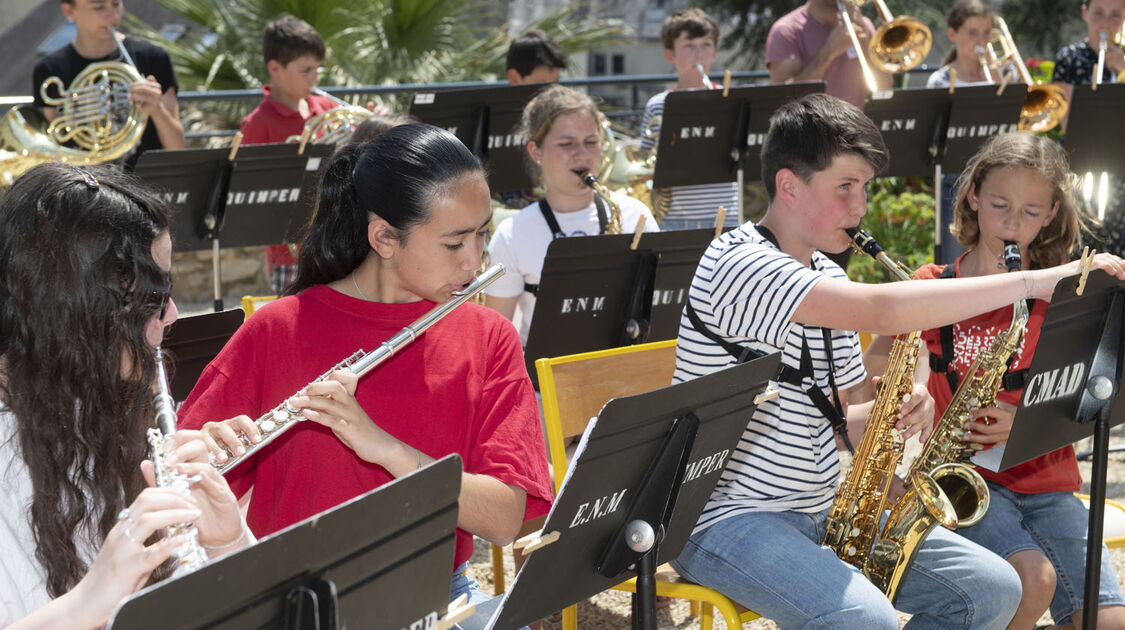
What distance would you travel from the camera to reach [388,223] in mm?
2008

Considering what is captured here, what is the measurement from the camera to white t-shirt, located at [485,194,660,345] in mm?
3434

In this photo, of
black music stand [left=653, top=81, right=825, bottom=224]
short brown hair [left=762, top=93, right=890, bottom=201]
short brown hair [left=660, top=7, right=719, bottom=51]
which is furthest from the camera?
short brown hair [left=660, top=7, right=719, bottom=51]

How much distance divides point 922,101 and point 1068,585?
2.48 m

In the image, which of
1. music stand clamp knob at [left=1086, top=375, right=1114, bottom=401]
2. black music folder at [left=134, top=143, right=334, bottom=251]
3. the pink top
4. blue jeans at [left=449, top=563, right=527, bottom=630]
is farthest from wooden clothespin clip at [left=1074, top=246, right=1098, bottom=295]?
the pink top

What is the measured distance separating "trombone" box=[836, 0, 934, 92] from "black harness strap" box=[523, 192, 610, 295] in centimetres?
224

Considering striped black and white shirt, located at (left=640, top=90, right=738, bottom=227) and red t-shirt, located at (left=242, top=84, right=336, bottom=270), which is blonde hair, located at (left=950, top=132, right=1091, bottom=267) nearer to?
striped black and white shirt, located at (left=640, top=90, right=738, bottom=227)

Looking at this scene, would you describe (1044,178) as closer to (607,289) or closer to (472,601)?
(607,289)

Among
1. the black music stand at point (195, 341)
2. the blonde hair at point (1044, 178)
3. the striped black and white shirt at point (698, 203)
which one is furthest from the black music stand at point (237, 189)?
the blonde hair at point (1044, 178)

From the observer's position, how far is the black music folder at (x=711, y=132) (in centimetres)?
419

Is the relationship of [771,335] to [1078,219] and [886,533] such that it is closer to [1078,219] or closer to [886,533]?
[886,533]

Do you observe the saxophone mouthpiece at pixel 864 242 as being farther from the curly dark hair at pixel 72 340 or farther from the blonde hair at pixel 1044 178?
the curly dark hair at pixel 72 340

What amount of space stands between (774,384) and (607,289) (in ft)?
2.77

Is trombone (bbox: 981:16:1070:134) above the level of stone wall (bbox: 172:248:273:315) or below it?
above

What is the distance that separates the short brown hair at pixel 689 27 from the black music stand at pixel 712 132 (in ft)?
3.10
